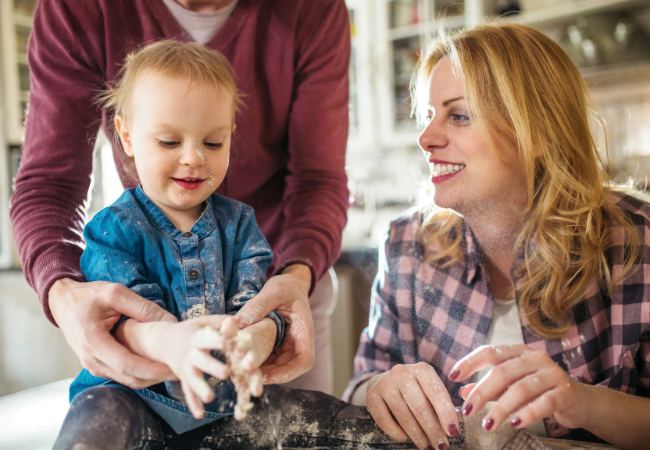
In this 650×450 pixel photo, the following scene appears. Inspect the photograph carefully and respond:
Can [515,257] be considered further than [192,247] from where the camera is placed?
Yes

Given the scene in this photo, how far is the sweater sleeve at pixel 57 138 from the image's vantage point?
1.68 feet

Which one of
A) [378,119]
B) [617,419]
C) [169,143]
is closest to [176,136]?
[169,143]

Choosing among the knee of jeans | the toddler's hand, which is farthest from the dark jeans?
the toddler's hand

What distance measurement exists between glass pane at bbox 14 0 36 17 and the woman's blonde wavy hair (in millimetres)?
507

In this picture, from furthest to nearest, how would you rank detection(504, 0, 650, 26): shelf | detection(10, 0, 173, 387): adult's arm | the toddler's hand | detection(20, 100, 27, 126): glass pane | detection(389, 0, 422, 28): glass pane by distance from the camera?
detection(389, 0, 422, 28): glass pane, detection(504, 0, 650, 26): shelf, detection(20, 100, 27, 126): glass pane, detection(10, 0, 173, 387): adult's arm, the toddler's hand

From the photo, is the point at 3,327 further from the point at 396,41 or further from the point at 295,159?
the point at 396,41

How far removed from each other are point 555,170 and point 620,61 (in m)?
1.49

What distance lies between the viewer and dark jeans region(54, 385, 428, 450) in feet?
1.46

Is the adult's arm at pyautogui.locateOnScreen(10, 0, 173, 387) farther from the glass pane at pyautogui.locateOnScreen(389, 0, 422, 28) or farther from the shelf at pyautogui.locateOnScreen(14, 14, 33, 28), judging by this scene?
the glass pane at pyautogui.locateOnScreen(389, 0, 422, 28)

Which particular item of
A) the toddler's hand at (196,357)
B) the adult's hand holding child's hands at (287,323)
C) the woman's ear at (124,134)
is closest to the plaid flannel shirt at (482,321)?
the adult's hand holding child's hands at (287,323)

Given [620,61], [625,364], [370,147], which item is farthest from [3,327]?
[620,61]

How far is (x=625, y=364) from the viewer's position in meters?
0.69

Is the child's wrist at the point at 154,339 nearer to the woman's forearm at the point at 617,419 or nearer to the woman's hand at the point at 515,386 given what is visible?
the woman's hand at the point at 515,386

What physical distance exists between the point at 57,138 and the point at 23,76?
12 cm
